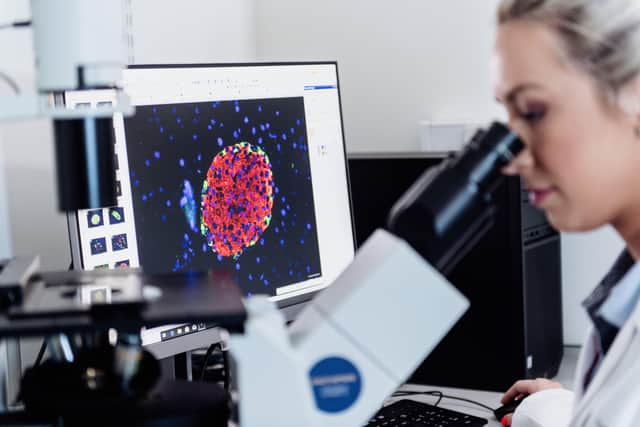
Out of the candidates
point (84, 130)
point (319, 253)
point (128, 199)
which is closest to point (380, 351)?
point (84, 130)

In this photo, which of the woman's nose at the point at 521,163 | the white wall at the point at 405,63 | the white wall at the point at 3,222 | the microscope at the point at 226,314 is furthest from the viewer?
the white wall at the point at 405,63

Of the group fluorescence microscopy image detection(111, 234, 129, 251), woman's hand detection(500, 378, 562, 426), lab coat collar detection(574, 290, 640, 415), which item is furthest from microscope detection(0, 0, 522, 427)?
woman's hand detection(500, 378, 562, 426)

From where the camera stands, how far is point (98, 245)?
3.86 ft

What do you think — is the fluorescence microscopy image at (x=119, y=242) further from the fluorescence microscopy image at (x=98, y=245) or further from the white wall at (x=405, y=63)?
the white wall at (x=405, y=63)

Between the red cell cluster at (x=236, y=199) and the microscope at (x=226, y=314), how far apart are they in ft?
1.56

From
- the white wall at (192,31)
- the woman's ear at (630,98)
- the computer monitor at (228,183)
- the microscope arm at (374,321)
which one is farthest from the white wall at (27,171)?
the woman's ear at (630,98)

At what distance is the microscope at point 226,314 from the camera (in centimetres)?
77

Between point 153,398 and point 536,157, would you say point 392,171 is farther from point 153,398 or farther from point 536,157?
point 153,398

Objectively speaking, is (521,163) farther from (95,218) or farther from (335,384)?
(95,218)

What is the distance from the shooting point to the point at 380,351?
808 mm

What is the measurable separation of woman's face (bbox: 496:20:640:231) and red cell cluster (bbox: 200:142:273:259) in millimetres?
512

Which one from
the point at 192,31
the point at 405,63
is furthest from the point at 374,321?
the point at 405,63

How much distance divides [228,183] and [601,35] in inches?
25.0

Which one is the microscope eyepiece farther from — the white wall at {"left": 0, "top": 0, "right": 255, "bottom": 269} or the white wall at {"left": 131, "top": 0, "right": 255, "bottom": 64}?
the white wall at {"left": 131, "top": 0, "right": 255, "bottom": 64}
